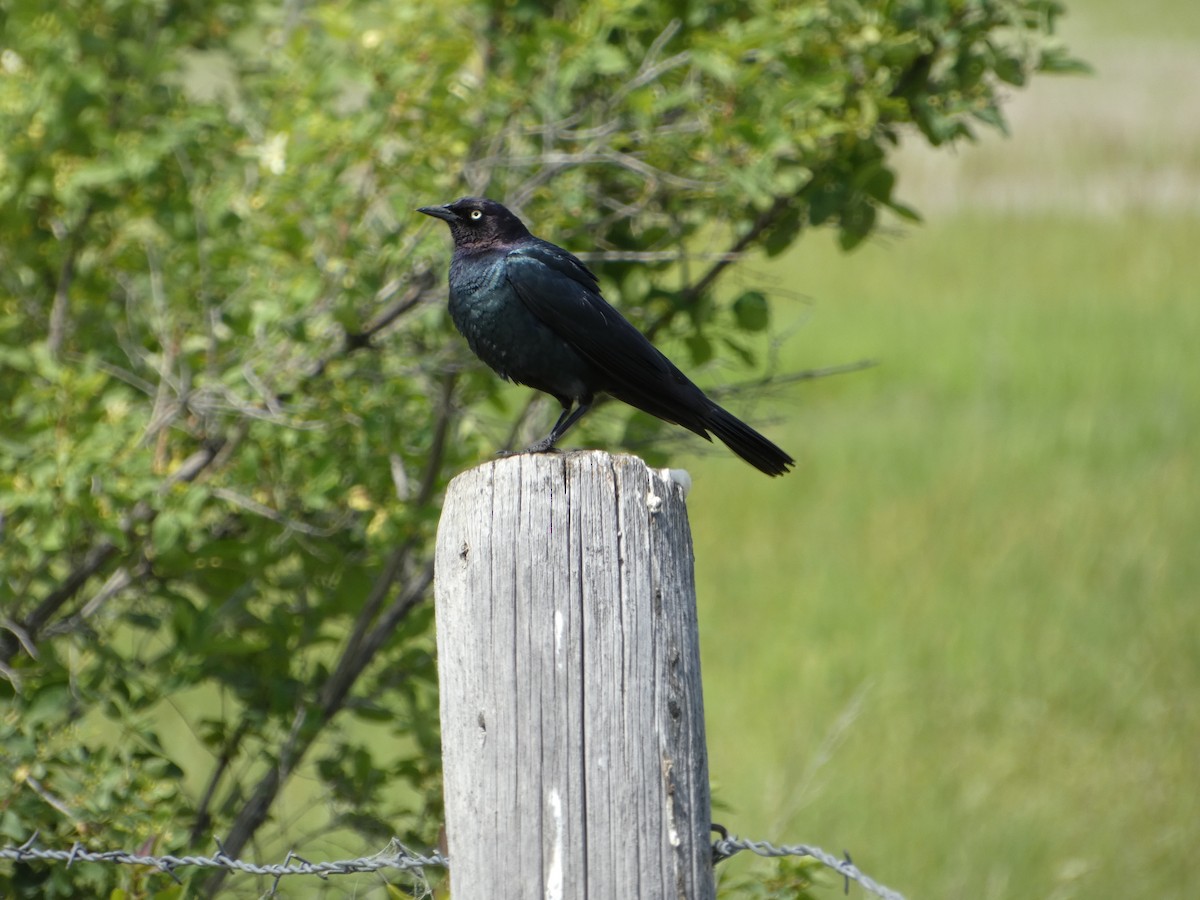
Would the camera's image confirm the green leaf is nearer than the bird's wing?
No

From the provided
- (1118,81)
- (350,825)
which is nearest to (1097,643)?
(350,825)

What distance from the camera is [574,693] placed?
2.01 metres

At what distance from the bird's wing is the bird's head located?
20cm

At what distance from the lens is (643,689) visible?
202 centimetres

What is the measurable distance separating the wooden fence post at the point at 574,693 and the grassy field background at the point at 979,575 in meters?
1.43

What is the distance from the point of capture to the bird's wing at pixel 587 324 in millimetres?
3203

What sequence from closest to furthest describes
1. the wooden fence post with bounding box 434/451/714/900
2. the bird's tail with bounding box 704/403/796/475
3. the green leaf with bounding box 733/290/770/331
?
the wooden fence post with bounding box 434/451/714/900 → the bird's tail with bounding box 704/403/796/475 → the green leaf with bounding box 733/290/770/331

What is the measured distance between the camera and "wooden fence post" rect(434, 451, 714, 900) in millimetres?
1979

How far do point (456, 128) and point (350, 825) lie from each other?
2026mm

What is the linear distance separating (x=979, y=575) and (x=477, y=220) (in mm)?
6260

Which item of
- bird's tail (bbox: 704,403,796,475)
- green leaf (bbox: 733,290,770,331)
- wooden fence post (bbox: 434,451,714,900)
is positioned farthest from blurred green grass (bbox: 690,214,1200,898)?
wooden fence post (bbox: 434,451,714,900)

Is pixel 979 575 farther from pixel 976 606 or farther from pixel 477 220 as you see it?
pixel 477 220

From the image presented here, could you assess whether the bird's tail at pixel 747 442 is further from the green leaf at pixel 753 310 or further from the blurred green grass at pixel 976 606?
the blurred green grass at pixel 976 606

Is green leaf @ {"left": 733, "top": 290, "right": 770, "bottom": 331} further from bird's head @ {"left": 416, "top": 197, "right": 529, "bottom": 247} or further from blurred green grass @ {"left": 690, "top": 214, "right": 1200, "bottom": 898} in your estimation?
bird's head @ {"left": 416, "top": 197, "right": 529, "bottom": 247}
